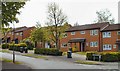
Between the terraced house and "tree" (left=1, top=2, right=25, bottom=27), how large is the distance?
3051 cm

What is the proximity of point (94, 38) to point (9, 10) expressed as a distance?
1400 inches

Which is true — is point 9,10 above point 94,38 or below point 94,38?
above

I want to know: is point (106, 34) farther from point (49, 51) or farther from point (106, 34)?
point (49, 51)

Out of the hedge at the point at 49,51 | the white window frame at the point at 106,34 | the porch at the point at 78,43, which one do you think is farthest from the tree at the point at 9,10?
the porch at the point at 78,43

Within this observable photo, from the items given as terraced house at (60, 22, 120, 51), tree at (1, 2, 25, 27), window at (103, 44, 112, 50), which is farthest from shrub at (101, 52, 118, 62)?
window at (103, 44, 112, 50)

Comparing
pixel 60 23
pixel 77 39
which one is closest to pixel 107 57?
pixel 60 23

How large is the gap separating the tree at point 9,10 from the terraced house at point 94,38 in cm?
3051

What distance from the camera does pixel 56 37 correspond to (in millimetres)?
50031

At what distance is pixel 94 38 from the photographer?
57094mm

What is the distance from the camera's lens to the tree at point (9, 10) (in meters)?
23.0

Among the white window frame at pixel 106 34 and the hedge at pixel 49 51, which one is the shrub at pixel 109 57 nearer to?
the hedge at pixel 49 51

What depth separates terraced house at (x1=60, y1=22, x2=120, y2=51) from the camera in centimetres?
5268

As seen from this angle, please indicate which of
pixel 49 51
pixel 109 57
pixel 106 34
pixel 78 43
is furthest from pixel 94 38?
pixel 109 57

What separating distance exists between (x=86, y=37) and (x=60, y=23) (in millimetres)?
10261
